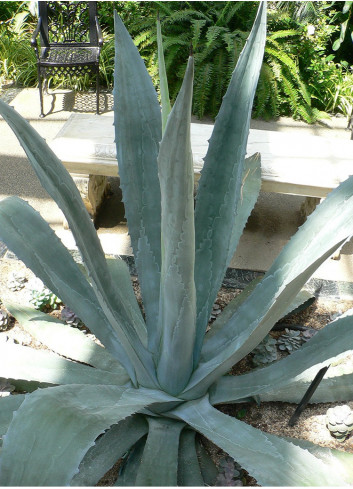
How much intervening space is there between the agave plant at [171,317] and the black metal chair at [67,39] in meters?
3.04

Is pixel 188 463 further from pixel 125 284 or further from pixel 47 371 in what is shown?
pixel 125 284

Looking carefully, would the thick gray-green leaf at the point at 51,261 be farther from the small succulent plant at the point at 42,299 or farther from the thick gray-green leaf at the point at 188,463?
the small succulent plant at the point at 42,299

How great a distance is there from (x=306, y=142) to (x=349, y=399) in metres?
1.73

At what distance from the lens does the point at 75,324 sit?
2205mm

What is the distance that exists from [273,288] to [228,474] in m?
0.54

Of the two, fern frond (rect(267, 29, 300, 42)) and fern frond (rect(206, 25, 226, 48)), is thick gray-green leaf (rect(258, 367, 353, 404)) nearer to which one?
fern frond (rect(206, 25, 226, 48))

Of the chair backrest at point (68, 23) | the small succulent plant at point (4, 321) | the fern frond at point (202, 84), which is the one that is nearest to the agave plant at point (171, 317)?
the small succulent plant at point (4, 321)

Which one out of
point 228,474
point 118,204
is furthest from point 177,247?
point 118,204

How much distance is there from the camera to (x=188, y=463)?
64.2 inches

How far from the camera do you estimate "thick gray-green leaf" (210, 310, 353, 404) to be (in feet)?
4.98

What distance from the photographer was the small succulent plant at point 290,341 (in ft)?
6.97

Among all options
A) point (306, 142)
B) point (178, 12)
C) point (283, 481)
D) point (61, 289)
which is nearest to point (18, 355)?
point (61, 289)

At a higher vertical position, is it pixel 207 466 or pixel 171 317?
pixel 171 317

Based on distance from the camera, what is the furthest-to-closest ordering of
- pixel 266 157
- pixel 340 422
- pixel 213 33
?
pixel 213 33 < pixel 266 157 < pixel 340 422
